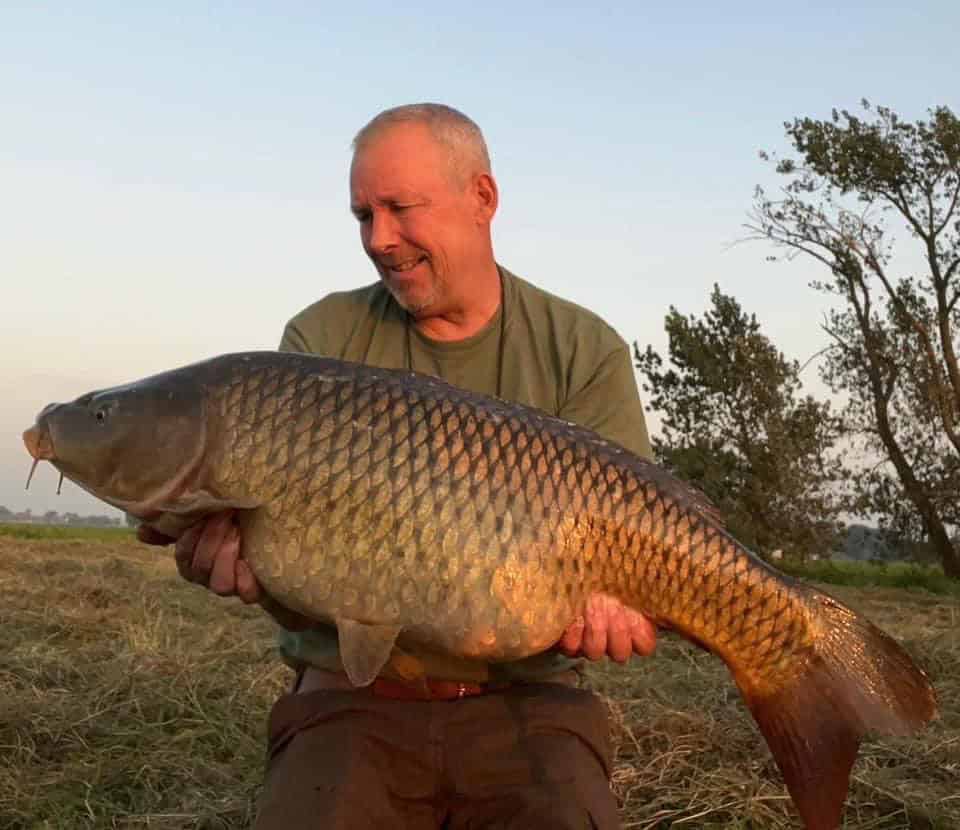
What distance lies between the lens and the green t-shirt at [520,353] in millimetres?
2840

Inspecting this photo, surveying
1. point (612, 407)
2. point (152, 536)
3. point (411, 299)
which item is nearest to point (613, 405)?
point (612, 407)

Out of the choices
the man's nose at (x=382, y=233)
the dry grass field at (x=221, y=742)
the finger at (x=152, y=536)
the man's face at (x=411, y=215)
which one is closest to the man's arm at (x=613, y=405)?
the man's face at (x=411, y=215)

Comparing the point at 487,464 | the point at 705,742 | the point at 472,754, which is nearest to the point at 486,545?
the point at 487,464

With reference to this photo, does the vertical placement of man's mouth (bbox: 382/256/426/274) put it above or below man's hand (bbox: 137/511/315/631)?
above

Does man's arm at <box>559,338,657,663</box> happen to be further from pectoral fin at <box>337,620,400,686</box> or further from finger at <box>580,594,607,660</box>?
pectoral fin at <box>337,620,400,686</box>

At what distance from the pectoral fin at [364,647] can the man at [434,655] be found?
0.24 meters

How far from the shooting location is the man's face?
2.79m

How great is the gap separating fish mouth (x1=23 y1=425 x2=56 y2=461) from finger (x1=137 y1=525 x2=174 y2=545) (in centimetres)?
25

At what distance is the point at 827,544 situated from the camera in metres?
17.0

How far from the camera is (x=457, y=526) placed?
Result: 7.25 ft

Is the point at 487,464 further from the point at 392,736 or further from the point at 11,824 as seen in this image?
the point at 11,824

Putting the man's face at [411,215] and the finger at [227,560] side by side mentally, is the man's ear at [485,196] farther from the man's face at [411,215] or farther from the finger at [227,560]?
the finger at [227,560]

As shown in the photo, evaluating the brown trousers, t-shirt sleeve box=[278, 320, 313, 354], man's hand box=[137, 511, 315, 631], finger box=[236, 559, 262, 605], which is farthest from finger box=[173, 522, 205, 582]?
t-shirt sleeve box=[278, 320, 313, 354]

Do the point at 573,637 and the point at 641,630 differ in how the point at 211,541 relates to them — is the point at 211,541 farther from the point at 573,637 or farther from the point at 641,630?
the point at 641,630
